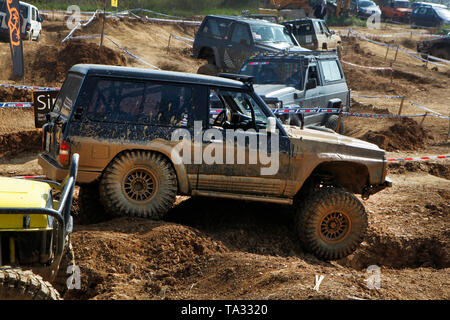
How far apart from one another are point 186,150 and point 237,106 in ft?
2.98

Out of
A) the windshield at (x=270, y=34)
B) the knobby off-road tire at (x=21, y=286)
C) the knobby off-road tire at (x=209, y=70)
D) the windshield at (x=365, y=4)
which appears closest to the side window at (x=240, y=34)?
the windshield at (x=270, y=34)

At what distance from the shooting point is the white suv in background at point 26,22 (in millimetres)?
19094

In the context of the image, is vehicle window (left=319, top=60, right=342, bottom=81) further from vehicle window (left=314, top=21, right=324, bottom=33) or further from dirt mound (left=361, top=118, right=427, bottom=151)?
vehicle window (left=314, top=21, right=324, bottom=33)

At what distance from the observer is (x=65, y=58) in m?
17.6

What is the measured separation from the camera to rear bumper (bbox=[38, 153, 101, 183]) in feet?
19.6

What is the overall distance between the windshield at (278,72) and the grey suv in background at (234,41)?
380 centimetres

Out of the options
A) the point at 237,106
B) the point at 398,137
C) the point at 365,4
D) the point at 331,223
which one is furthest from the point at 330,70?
the point at 365,4

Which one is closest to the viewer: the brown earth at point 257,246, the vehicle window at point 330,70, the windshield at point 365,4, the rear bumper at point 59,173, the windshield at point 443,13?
the brown earth at point 257,246

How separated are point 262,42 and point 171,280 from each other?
448 inches

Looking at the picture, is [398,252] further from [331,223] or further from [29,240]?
[29,240]

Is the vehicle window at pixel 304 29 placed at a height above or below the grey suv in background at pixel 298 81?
above

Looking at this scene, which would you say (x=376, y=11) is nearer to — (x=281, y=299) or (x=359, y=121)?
(x=359, y=121)

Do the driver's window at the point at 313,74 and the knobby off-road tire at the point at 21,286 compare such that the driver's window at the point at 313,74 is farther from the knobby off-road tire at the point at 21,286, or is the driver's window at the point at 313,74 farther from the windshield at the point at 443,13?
the windshield at the point at 443,13

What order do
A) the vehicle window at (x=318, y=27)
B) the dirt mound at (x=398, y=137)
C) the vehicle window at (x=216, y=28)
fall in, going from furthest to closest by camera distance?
the vehicle window at (x=318, y=27)
the vehicle window at (x=216, y=28)
the dirt mound at (x=398, y=137)
